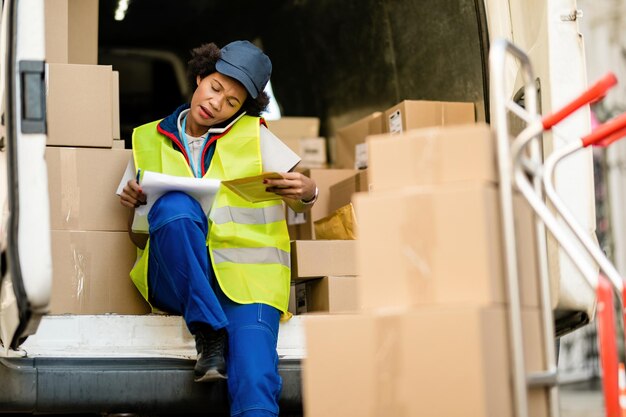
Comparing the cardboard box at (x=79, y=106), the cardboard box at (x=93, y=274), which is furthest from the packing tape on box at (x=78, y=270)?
the cardboard box at (x=79, y=106)

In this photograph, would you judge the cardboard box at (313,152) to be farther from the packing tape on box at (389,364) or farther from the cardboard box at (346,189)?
the packing tape on box at (389,364)

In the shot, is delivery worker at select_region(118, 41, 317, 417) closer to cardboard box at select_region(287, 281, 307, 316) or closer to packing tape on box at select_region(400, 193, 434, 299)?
cardboard box at select_region(287, 281, 307, 316)

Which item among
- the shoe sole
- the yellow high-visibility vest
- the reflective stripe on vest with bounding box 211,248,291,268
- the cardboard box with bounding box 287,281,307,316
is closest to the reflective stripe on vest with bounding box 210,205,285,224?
the yellow high-visibility vest

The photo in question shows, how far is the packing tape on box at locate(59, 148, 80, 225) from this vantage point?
13.0 feet

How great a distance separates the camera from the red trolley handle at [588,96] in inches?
107

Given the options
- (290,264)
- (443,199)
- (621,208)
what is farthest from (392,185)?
(621,208)

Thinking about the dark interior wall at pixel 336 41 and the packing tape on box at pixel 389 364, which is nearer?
the packing tape on box at pixel 389 364

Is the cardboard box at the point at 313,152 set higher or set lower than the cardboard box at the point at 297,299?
higher

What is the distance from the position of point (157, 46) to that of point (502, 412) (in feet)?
16.7

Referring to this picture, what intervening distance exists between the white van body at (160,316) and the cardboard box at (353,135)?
3.54 feet

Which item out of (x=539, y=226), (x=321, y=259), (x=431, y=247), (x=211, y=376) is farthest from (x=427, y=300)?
(x=321, y=259)

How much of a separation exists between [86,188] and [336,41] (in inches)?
102

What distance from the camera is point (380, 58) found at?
5836mm

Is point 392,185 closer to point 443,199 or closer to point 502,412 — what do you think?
point 443,199
